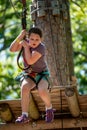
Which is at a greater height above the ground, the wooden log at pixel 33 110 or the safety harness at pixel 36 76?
the safety harness at pixel 36 76

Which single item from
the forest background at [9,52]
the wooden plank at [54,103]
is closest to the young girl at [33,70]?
the wooden plank at [54,103]

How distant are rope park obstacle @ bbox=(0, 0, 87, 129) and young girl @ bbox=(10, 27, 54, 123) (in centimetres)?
38

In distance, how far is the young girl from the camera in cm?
697

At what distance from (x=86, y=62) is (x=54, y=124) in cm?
1536

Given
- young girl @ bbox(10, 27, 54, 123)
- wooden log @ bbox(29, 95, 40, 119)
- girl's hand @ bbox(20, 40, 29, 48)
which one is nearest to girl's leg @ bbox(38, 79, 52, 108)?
young girl @ bbox(10, 27, 54, 123)

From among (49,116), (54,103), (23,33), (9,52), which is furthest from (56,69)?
(9,52)

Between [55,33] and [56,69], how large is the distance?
2.36 feet

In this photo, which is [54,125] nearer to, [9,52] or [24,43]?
[24,43]

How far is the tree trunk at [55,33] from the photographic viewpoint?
871 centimetres

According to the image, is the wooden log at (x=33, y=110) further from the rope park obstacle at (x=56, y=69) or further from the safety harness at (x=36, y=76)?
the safety harness at (x=36, y=76)

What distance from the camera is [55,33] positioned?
8.97 metres

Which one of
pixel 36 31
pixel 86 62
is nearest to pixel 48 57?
pixel 36 31

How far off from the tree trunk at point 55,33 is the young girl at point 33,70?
1483mm

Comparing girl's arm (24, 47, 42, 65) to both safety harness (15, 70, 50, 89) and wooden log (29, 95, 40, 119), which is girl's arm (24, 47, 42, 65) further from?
wooden log (29, 95, 40, 119)
